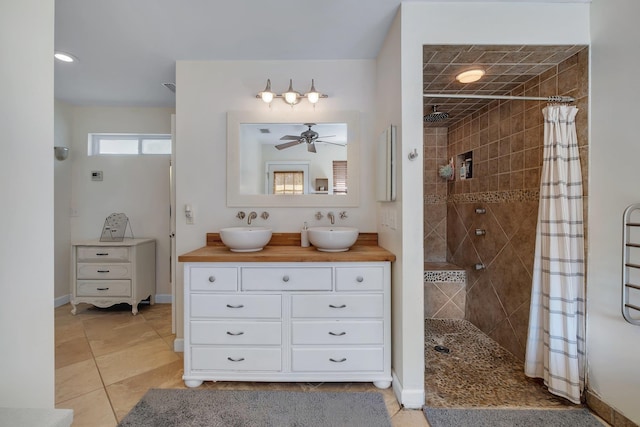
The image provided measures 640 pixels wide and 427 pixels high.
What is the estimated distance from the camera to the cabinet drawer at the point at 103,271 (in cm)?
299

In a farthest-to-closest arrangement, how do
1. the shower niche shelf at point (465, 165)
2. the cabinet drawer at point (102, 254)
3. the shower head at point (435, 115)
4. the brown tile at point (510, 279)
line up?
the cabinet drawer at point (102, 254) → the shower niche shelf at point (465, 165) → the shower head at point (435, 115) → the brown tile at point (510, 279)

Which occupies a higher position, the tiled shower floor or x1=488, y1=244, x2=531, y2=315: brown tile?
x1=488, y1=244, x2=531, y2=315: brown tile

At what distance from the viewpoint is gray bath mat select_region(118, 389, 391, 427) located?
1515mm

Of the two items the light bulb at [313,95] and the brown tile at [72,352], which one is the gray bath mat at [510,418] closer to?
the light bulb at [313,95]

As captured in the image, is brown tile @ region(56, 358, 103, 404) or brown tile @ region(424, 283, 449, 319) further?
brown tile @ region(424, 283, 449, 319)

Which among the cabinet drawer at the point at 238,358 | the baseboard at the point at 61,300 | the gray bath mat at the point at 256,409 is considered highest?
the cabinet drawer at the point at 238,358

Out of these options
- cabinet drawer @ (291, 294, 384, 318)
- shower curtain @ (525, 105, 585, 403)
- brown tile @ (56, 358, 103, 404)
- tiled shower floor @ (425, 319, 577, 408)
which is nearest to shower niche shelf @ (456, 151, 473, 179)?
shower curtain @ (525, 105, 585, 403)

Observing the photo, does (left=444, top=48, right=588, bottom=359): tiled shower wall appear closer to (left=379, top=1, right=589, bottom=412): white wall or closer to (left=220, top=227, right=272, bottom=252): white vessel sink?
(left=379, top=1, right=589, bottom=412): white wall

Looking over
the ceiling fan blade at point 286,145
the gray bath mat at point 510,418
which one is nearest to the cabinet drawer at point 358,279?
the gray bath mat at point 510,418

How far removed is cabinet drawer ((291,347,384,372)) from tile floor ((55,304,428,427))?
0.15 metres

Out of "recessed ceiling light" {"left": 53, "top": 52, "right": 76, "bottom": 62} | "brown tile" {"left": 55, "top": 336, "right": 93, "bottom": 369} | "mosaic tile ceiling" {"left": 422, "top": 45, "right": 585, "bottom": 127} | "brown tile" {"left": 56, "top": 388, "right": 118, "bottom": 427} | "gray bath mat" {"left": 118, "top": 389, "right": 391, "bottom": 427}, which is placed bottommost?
"brown tile" {"left": 56, "top": 388, "right": 118, "bottom": 427}

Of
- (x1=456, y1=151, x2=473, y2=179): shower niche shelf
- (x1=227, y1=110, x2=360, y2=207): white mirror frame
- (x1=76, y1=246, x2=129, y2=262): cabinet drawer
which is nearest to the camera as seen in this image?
(x1=227, y1=110, x2=360, y2=207): white mirror frame

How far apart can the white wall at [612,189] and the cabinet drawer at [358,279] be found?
121 centimetres

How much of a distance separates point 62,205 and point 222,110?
2.53 meters
